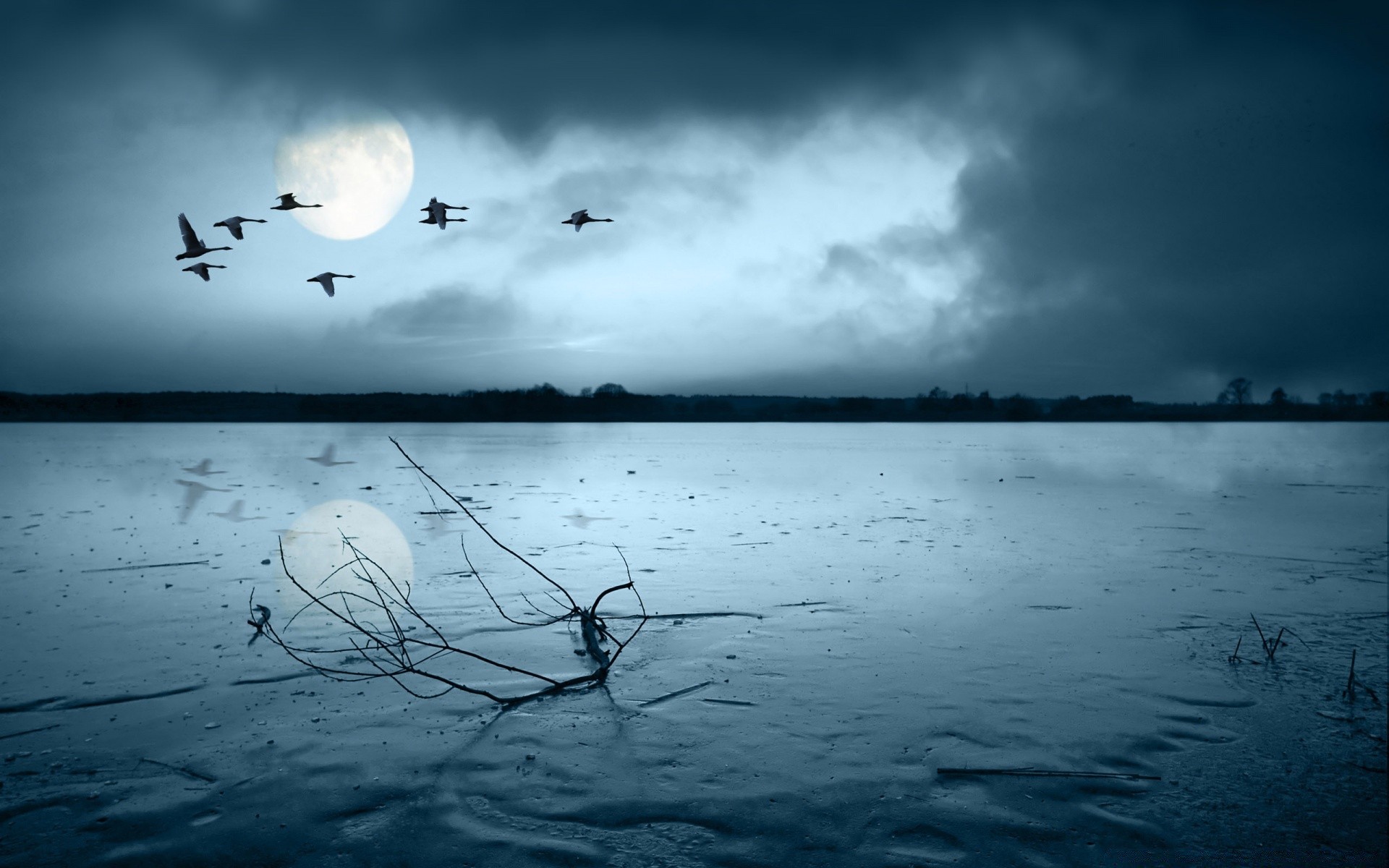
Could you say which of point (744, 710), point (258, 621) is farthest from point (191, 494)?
point (744, 710)

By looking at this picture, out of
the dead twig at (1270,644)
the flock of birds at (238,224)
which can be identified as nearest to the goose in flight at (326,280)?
the flock of birds at (238,224)

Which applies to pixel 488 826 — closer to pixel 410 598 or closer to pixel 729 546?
pixel 410 598

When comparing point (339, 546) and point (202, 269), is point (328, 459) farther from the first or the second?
point (202, 269)

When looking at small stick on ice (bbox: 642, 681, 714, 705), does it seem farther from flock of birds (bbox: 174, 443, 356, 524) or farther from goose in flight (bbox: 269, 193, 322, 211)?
flock of birds (bbox: 174, 443, 356, 524)

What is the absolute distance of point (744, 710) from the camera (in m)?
5.93

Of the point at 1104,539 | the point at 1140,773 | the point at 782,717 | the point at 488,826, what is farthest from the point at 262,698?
the point at 1104,539

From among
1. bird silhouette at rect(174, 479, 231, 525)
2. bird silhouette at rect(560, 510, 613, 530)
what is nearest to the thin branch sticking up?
bird silhouette at rect(560, 510, 613, 530)

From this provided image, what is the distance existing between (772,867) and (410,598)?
21.3ft

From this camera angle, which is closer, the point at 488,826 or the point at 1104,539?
the point at 488,826

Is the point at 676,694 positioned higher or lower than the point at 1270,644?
lower

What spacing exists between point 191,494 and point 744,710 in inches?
749

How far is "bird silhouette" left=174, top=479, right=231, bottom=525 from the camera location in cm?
1613

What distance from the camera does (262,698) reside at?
612cm

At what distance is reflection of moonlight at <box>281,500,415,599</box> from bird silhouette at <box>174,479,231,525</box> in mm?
2372
